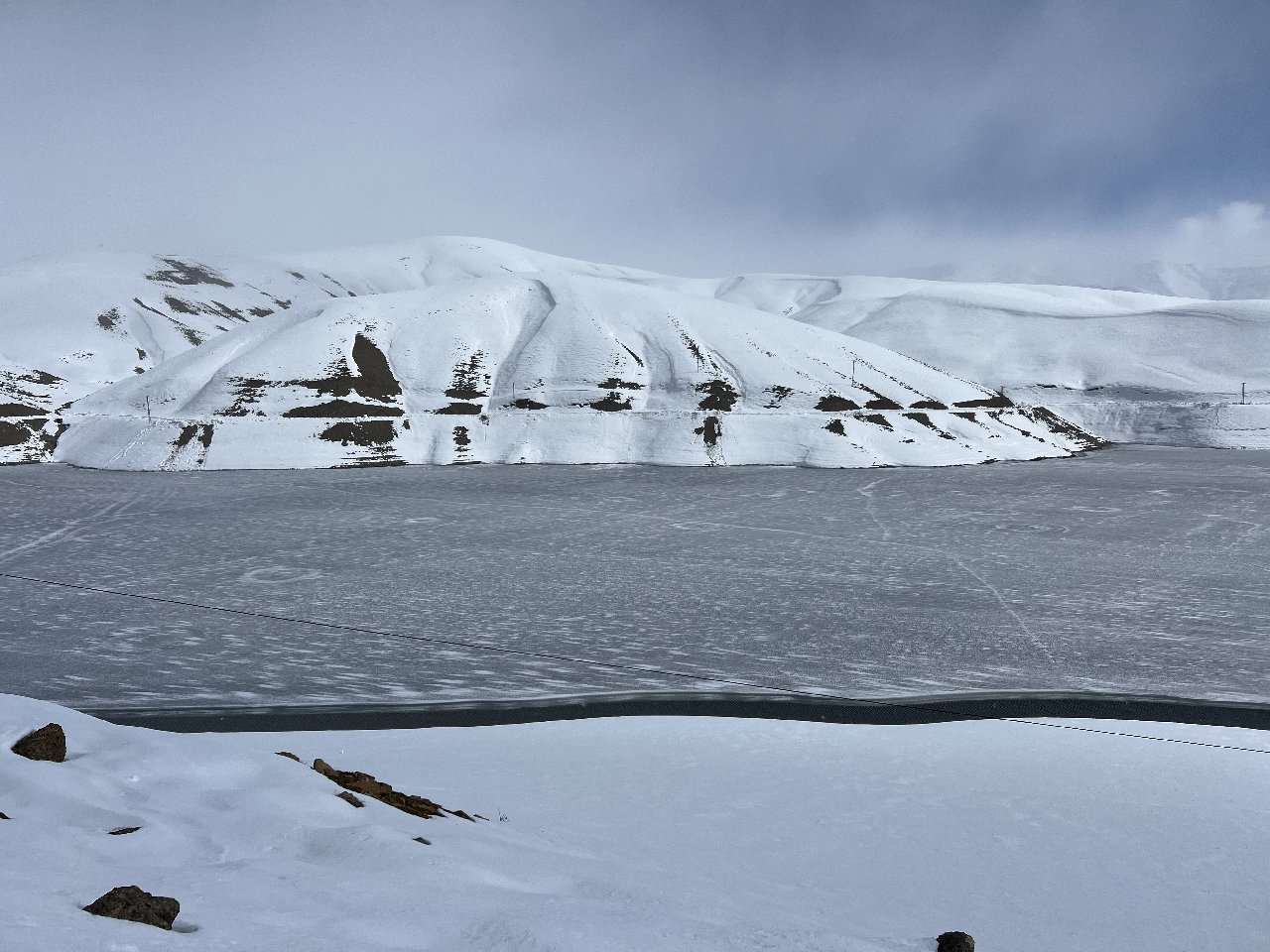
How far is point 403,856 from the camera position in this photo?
5.47 m

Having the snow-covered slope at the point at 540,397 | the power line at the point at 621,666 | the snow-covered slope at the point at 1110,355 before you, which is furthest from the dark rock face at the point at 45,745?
the snow-covered slope at the point at 1110,355

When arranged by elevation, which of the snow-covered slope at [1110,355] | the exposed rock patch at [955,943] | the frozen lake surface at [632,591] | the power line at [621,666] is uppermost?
the snow-covered slope at [1110,355]

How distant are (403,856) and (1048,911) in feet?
15.0

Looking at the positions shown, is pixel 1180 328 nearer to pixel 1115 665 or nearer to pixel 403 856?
pixel 1115 665

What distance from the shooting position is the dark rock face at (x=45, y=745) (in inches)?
248

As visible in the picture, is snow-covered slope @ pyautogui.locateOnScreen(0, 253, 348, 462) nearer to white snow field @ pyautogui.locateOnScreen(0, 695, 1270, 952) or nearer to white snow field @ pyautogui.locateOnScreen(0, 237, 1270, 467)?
white snow field @ pyautogui.locateOnScreen(0, 237, 1270, 467)

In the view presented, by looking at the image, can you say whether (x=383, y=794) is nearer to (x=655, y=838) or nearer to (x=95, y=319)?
(x=655, y=838)

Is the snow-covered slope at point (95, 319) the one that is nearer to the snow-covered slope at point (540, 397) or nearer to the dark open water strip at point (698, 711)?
the snow-covered slope at point (540, 397)

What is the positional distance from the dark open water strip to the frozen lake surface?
342 millimetres

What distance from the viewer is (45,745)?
21.0ft

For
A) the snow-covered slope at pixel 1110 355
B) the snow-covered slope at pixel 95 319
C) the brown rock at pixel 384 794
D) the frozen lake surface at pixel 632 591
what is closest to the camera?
the brown rock at pixel 384 794

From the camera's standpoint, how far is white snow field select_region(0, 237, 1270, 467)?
1741 inches

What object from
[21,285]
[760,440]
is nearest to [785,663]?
[760,440]

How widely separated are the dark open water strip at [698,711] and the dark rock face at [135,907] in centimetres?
644
